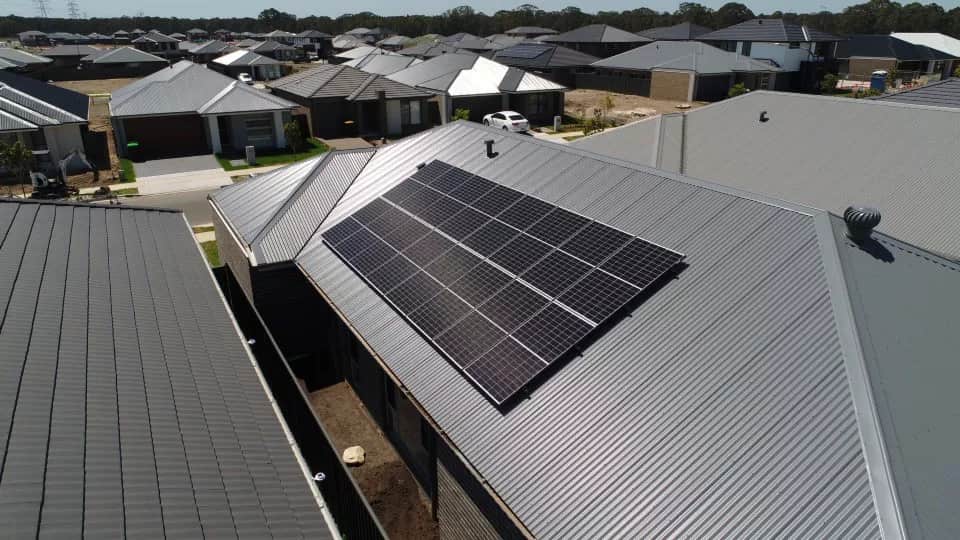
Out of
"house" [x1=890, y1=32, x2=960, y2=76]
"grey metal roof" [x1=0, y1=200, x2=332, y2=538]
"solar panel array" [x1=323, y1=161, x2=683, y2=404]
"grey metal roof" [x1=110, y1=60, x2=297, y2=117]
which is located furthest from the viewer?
"house" [x1=890, y1=32, x2=960, y2=76]

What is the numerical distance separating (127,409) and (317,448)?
4.53 m

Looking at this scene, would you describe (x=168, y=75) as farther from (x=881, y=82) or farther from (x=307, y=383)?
(x=881, y=82)

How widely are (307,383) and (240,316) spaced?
3617mm

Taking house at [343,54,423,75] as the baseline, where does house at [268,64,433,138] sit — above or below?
below

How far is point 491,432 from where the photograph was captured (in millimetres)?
10789

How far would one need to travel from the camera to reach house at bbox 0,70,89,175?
3894 cm

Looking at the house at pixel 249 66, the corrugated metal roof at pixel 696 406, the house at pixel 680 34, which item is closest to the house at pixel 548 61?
the house at pixel 249 66

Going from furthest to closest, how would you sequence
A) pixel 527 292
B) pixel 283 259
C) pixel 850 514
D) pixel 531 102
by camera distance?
pixel 531 102 → pixel 283 259 → pixel 527 292 → pixel 850 514

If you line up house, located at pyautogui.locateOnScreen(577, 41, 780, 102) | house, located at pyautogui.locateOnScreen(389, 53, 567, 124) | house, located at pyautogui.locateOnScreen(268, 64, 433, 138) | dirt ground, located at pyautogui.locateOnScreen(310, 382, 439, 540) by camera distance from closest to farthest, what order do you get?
dirt ground, located at pyautogui.locateOnScreen(310, 382, 439, 540) < house, located at pyautogui.locateOnScreen(268, 64, 433, 138) < house, located at pyautogui.locateOnScreen(389, 53, 567, 124) < house, located at pyautogui.locateOnScreen(577, 41, 780, 102)

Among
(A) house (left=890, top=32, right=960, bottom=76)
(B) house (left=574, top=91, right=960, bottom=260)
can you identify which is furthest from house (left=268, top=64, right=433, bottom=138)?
(A) house (left=890, top=32, right=960, bottom=76)

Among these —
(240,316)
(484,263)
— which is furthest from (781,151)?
(240,316)

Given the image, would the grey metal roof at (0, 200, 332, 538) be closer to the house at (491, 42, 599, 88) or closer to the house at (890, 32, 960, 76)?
the house at (491, 42, 599, 88)

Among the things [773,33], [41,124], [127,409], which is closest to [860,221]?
[127,409]

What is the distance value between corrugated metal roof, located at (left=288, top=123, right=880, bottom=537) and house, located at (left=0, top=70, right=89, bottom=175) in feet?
124
